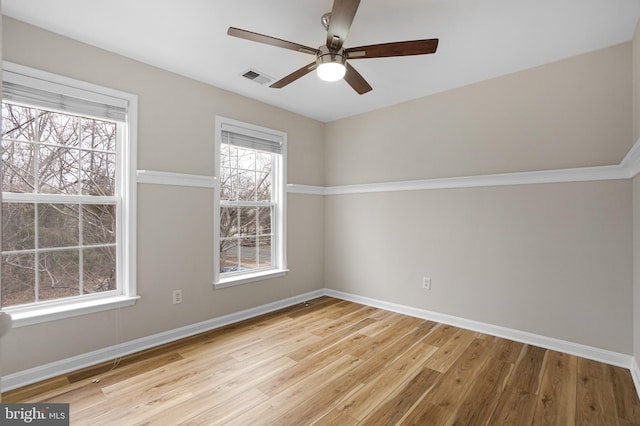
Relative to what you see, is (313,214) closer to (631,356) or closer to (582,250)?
(582,250)

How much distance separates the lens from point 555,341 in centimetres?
298

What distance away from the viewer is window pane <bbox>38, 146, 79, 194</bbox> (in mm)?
2566

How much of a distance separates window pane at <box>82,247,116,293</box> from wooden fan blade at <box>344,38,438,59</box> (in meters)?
2.51

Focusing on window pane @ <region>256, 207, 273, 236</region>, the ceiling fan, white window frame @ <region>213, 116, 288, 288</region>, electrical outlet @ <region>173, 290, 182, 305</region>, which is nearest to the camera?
the ceiling fan

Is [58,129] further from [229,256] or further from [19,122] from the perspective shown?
[229,256]

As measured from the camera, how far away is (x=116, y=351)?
2.81 m

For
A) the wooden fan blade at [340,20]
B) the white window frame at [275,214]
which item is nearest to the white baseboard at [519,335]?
the white window frame at [275,214]

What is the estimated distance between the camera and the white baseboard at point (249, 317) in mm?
2457

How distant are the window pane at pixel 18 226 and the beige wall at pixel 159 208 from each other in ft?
1.98

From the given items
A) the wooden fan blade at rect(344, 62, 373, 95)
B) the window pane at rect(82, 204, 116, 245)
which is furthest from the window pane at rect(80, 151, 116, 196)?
the wooden fan blade at rect(344, 62, 373, 95)

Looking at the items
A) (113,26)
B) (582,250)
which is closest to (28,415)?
(113,26)

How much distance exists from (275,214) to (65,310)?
226 cm

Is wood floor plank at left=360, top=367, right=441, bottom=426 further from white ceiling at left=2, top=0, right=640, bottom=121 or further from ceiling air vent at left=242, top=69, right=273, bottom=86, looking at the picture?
ceiling air vent at left=242, top=69, right=273, bottom=86

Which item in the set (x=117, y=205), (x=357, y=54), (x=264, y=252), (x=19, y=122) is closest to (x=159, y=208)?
(x=117, y=205)
